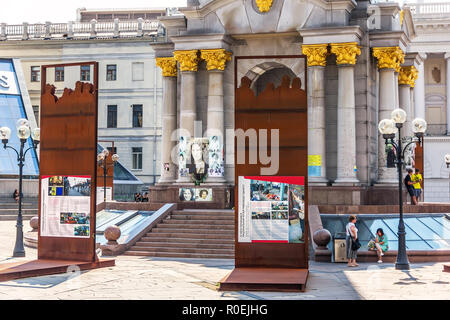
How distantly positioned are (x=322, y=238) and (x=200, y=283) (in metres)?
7.86

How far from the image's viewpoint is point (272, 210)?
72.3 feet

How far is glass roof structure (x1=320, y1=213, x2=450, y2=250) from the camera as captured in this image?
95.1 feet

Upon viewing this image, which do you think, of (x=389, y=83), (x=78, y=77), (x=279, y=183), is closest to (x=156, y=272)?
(x=279, y=183)

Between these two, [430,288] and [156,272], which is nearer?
[430,288]

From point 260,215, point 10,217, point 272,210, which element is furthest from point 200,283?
point 10,217

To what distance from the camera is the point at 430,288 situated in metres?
20.6

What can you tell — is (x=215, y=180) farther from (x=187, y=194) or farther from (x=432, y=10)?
(x=432, y=10)

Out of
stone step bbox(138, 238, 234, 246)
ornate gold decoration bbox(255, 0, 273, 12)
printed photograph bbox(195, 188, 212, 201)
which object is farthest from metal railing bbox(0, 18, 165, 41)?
stone step bbox(138, 238, 234, 246)

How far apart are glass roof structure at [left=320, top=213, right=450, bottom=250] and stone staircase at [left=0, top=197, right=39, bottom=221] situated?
89.2 ft

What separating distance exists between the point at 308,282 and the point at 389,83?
17064mm

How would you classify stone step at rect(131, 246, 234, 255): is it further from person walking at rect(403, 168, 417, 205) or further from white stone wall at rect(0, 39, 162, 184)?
white stone wall at rect(0, 39, 162, 184)

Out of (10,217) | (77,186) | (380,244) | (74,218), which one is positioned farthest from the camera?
(10,217)

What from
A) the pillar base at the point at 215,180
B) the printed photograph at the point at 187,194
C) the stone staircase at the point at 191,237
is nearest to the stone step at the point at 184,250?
the stone staircase at the point at 191,237
